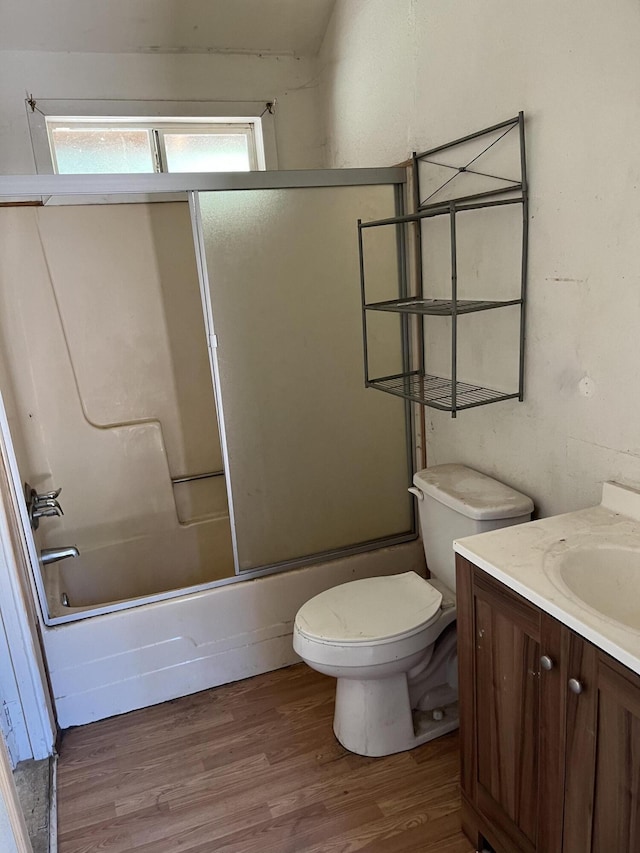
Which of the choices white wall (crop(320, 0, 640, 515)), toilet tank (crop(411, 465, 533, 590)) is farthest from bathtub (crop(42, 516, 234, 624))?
white wall (crop(320, 0, 640, 515))

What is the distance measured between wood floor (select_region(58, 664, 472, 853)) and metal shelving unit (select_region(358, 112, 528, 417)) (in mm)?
1115

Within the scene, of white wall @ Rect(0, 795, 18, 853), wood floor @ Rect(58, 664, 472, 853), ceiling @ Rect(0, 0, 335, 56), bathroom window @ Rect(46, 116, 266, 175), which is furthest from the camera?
bathroom window @ Rect(46, 116, 266, 175)

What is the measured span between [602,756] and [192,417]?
2322 mm

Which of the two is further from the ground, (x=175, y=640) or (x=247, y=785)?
(x=175, y=640)

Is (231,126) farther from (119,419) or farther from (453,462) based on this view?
(453,462)

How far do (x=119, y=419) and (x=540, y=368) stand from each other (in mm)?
1934

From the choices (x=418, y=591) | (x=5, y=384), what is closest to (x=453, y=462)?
(x=418, y=591)

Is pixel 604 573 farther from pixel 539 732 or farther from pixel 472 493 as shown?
pixel 472 493

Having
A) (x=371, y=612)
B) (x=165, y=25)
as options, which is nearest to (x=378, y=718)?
(x=371, y=612)

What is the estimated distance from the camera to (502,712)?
1.38 meters

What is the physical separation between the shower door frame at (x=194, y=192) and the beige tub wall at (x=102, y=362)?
0.27m

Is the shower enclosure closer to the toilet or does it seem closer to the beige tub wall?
the beige tub wall

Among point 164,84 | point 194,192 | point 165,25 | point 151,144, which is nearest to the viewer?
point 194,192

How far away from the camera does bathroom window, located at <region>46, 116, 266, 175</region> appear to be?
8.73 feet
